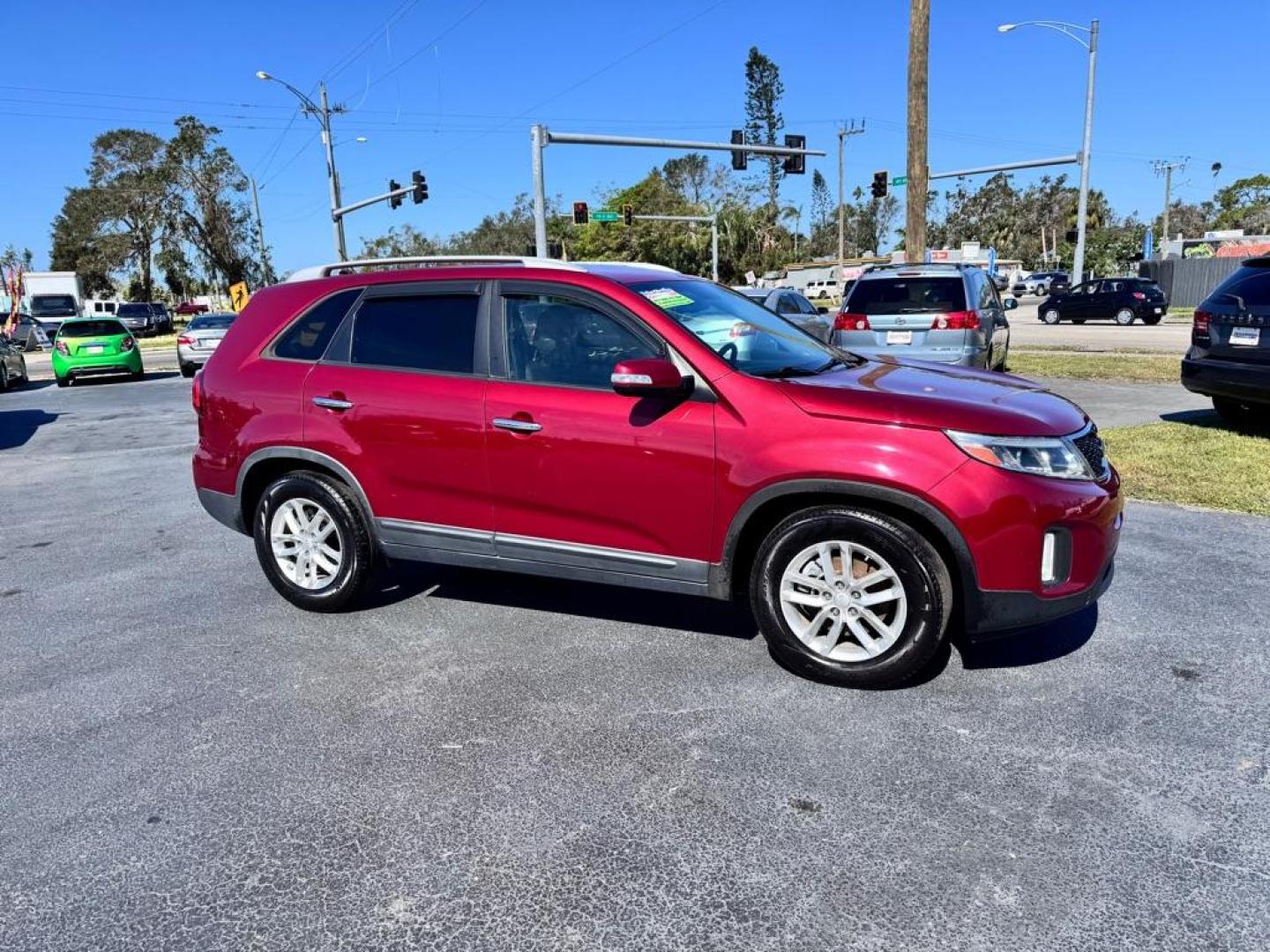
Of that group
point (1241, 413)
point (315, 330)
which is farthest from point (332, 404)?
point (1241, 413)

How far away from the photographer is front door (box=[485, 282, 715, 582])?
12.6ft

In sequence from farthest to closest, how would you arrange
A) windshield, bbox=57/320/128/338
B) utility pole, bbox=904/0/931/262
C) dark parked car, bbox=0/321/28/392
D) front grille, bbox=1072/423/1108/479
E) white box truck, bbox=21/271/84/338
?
white box truck, bbox=21/271/84/338 → windshield, bbox=57/320/128/338 → dark parked car, bbox=0/321/28/392 → utility pole, bbox=904/0/931/262 → front grille, bbox=1072/423/1108/479

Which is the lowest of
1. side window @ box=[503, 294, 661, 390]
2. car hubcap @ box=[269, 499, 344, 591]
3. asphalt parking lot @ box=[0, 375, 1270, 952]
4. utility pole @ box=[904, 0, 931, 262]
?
asphalt parking lot @ box=[0, 375, 1270, 952]

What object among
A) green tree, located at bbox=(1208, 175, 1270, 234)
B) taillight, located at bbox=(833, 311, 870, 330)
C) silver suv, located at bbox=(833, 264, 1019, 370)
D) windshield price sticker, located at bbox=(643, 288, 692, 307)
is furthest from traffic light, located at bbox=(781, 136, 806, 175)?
green tree, located at bbox=(1208, 175, 1270, 234)

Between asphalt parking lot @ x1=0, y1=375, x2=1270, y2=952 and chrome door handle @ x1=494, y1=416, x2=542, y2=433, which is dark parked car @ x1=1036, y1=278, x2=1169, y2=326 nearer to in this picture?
asphalt parking lot @ x1=0, y1=375, x2=1270, y2=952

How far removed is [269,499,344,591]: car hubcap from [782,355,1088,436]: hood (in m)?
2.57

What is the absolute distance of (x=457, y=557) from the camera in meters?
4.48

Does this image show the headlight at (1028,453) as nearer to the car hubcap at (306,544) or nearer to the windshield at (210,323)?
the car hubcap at (306,544)

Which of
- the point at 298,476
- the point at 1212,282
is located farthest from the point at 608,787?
the point at 1212,282

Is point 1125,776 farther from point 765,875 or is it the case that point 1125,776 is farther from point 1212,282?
point 1212,282

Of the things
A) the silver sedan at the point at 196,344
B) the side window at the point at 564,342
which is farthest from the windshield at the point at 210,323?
the side window at the point at 564,342

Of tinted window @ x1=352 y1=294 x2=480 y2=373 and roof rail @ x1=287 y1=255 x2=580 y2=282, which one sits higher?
roof rail @ x1=287 y1=255 x2=580 y2=282

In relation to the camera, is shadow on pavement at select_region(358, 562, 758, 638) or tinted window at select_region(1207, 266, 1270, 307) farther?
tinted window at select_region(1207, 266, 1270, 307)

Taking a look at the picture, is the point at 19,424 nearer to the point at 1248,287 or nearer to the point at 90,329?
the point at 90,329
